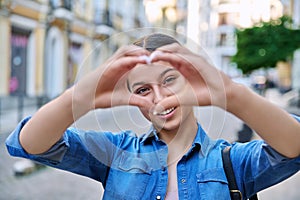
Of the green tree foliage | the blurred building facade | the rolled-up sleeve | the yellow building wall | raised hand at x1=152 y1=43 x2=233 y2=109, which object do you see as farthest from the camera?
the green tree foliage

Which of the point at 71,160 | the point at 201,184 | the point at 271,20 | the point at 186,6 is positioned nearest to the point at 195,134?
the point at 201,184

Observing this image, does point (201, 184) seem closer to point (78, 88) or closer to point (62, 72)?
point (78, 88)

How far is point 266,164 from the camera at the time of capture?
32.5 inches

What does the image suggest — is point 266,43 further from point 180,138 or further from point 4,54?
point 180,138

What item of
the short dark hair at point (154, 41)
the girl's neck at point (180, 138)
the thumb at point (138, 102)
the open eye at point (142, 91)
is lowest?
the girl's neck at point (180, 138)

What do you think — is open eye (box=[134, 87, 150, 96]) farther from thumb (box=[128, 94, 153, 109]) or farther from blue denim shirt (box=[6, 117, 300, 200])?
blue denim shirt (box=[6, 117, 300, 200])

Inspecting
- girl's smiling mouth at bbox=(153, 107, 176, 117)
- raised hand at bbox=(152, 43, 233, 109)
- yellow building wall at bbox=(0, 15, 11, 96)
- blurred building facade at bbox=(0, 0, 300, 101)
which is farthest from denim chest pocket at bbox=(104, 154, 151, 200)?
yellow building wall at bbox=(0, 15, 11, 96)

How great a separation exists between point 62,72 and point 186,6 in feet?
36.1

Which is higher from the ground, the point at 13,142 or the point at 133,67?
the point at 133,67

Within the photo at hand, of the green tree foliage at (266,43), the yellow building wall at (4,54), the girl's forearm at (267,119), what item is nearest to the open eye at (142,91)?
the girl's forearm at (267,119)

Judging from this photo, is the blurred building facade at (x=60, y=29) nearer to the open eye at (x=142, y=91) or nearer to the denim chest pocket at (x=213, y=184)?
the denim chest pocket at (x=213, y=184)

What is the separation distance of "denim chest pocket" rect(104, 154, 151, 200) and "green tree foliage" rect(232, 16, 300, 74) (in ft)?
42.7

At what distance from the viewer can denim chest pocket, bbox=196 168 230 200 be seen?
821mm

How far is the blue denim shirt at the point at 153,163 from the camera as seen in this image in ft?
2.67
